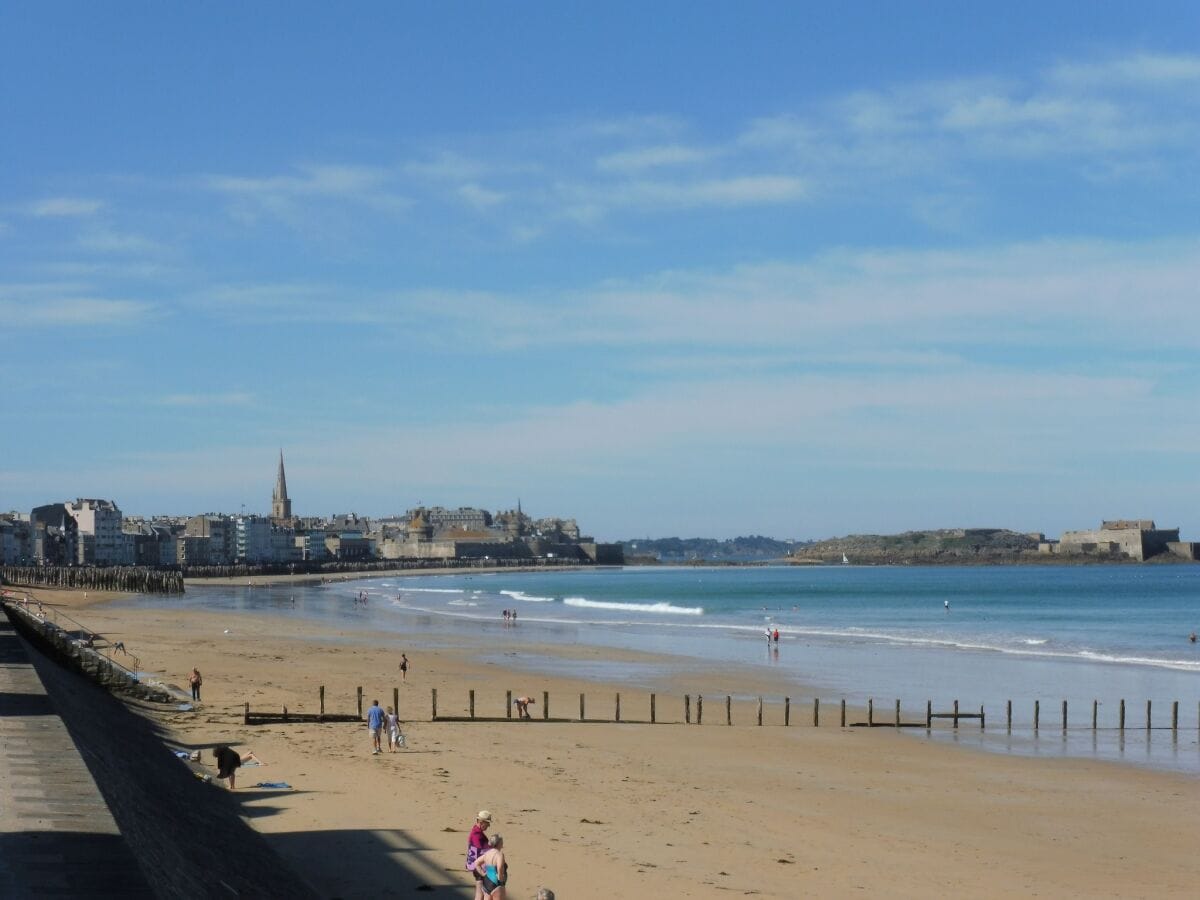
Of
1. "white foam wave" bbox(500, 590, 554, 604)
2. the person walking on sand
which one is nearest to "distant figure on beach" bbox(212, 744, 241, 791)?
the person walking on sand

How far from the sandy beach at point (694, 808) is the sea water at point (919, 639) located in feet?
16.0

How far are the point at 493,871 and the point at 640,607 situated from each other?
297ft

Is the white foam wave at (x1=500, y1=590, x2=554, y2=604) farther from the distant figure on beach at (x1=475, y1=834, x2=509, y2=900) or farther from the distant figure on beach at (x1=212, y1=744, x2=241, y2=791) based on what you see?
the distant figure on beach at (x1=475, y1=834, x2=509, y2=900)

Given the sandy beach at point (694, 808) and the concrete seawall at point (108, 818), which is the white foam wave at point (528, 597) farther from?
the concrete seawall at point (108, 818)

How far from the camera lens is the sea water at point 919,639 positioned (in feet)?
112

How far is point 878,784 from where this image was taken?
80.3 feet

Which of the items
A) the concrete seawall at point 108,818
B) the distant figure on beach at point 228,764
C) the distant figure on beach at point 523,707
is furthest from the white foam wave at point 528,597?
the distant figure on beach at point 228,764

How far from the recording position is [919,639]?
63281 mm

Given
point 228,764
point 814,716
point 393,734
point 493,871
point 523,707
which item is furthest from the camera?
point 814,716

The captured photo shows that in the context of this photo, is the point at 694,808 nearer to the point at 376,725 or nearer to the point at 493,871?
the point at 376,725

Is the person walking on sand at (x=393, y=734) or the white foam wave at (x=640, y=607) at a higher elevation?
the person walking on sand at (x=393, y=734)

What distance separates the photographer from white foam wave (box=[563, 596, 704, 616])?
312 ft

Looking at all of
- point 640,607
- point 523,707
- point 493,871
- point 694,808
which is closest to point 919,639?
point 523,707

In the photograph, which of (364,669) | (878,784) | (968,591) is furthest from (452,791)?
(968,591)
